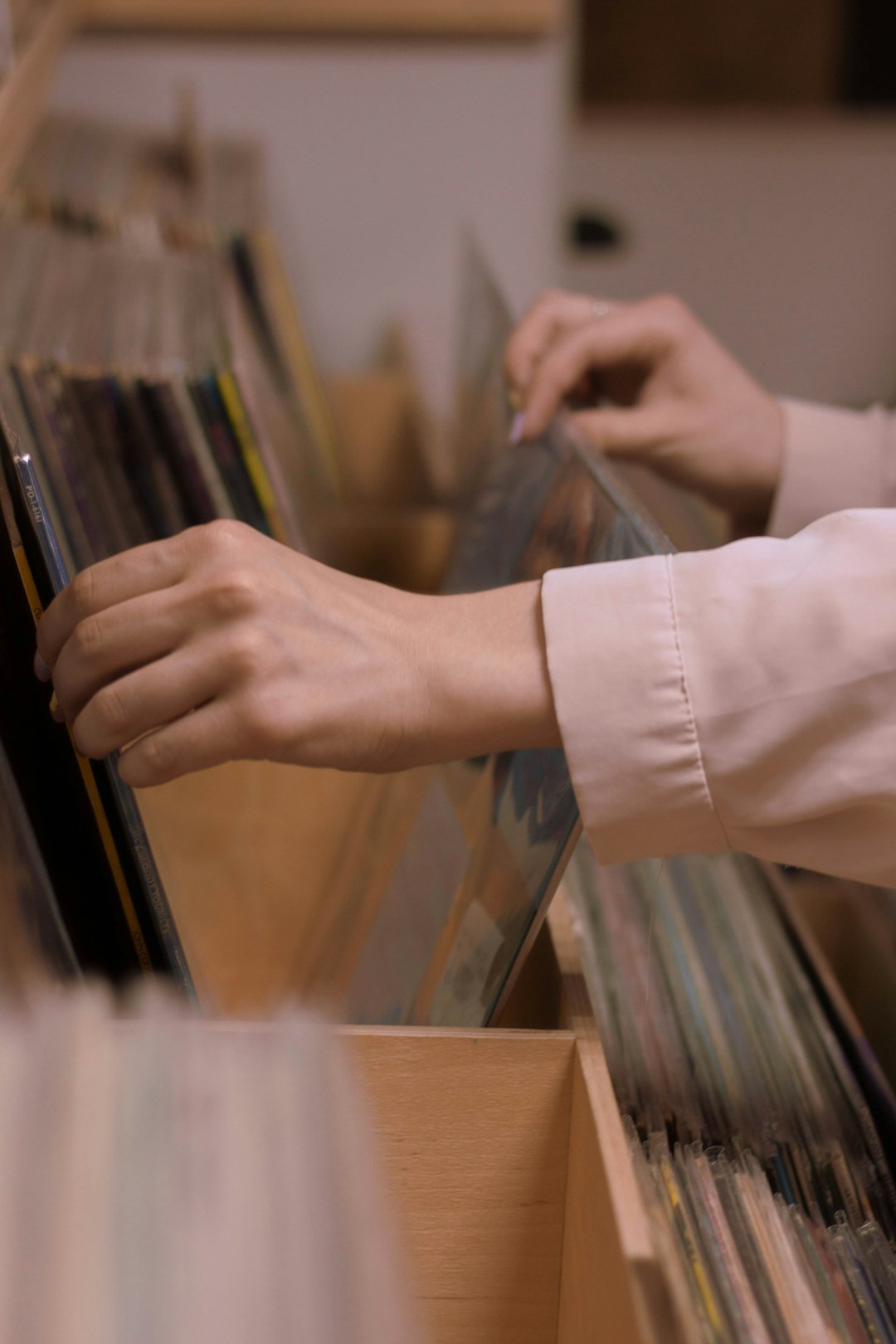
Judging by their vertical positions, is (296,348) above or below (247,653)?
below

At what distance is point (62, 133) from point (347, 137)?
0.61m

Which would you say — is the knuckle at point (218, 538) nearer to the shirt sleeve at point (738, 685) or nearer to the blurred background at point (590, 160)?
the shirt sleeve at point (738, 685)

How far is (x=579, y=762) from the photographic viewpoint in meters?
0.55

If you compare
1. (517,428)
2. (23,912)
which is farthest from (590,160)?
(23,912)

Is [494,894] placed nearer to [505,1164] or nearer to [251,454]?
[505,1164]

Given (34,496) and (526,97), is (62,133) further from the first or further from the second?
(34,496)

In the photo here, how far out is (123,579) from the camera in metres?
0.52

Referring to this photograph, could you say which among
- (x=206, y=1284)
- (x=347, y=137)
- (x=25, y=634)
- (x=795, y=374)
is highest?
(x=347, y=137)

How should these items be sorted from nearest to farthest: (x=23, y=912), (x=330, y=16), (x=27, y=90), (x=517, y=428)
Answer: (x=23, y=912) < (x=517, y=428) < (x=27, y=90) < (x=330, y=16)

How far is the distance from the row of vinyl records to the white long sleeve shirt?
40 millimetres

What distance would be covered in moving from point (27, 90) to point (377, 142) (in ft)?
3.15

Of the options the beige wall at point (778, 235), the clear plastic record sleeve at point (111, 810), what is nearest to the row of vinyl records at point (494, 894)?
the clear plastic record sleeve at point (111, 810)

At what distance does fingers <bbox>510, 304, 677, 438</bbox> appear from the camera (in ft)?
3.10

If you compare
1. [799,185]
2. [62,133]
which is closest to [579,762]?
[62,133]
